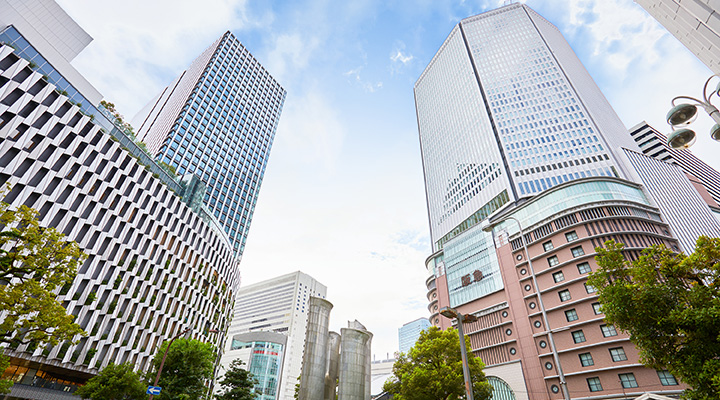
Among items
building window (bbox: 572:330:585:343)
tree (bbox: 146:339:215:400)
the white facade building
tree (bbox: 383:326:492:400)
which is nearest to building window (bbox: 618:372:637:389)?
building window (bbox: 572:330:585:343)

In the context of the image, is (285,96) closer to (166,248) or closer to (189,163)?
(189,163)

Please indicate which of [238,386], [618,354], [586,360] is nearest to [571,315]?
[586,360]

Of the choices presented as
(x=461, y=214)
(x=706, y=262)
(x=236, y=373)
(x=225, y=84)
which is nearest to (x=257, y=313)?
(x=225, y=84)

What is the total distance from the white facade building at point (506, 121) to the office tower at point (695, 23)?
1991 inches

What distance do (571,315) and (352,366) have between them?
27.5 metres

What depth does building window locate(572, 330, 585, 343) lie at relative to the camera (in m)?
38.1

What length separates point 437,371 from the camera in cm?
2628

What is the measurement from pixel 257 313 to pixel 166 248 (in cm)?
11268

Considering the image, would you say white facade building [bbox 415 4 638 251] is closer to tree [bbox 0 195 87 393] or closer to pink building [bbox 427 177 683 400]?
pink building [bbox 427 177 683 400]

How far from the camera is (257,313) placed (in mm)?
145750

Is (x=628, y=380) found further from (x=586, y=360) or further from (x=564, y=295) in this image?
(x=564, y=295)

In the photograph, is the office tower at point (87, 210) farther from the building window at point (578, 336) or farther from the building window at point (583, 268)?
the building window at point (583, 268)

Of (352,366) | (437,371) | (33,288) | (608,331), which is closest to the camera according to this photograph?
(33,288)

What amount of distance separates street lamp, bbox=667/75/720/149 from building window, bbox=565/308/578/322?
125 feet
